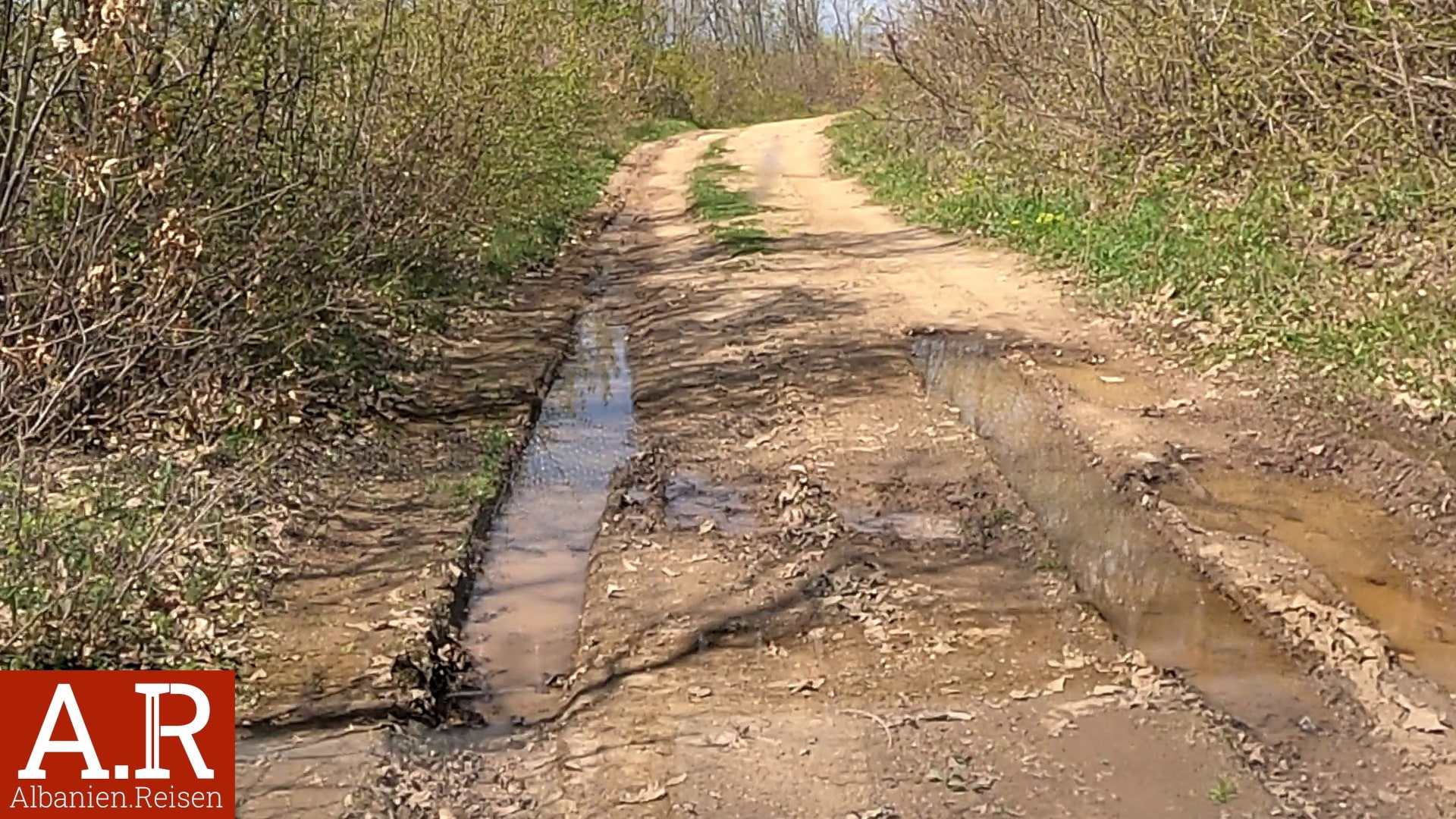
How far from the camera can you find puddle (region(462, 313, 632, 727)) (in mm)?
5637

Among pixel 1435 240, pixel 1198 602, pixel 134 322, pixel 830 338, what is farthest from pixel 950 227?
pixel 134 322

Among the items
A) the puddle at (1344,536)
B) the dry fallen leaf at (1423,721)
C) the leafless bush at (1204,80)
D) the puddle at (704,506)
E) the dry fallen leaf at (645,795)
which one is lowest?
the dry fallen leaf at (1423,721)

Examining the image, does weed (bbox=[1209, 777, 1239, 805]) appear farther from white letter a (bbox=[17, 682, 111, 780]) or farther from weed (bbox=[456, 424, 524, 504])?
weed (bbox=[456, 424, 524, 504])

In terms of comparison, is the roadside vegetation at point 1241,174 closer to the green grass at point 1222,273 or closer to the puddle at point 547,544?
the green grass at point 1222,273

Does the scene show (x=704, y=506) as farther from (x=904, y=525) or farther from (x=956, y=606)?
(x=956, y=606)

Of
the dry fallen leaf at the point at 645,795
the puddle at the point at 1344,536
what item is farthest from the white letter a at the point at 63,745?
the puddle at the point at 1344,536

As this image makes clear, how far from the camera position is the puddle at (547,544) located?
5.64 meters

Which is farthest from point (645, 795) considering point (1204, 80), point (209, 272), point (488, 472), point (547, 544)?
point (1204, 80)

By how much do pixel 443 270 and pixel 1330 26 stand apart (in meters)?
6.89

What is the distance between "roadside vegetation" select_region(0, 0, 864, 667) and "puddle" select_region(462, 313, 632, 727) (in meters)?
0.36

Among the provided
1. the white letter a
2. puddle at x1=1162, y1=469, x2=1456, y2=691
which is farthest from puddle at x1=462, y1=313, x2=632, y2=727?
puddle at x1=1162, y1=469, x2=1456, y2=691

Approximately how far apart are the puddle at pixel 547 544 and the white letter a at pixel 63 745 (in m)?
1.45

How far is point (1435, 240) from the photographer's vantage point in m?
9.39

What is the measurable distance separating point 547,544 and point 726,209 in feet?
40.3
